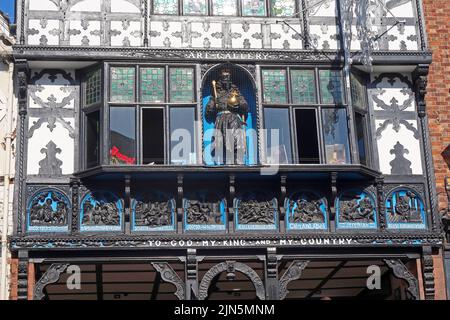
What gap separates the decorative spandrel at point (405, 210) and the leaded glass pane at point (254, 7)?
4962mm

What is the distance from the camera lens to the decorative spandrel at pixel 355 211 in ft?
70.5

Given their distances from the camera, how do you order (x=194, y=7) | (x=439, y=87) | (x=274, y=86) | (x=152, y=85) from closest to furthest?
(x=152, y=85) < (x=274, y=86) < (x=194, y=7) < (x=439, y=87)

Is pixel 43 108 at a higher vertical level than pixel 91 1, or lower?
lower

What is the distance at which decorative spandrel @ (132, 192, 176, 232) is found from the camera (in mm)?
20969

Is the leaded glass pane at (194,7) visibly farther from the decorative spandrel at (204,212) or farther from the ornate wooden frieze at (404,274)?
the ornate wooden frieze at (404,274)

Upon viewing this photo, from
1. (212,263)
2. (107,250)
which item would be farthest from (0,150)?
(212,263)

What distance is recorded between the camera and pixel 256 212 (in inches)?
837

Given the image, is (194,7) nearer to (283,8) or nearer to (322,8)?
(283,8)

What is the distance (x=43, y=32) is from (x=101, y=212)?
4129mm

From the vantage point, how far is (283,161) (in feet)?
70.5

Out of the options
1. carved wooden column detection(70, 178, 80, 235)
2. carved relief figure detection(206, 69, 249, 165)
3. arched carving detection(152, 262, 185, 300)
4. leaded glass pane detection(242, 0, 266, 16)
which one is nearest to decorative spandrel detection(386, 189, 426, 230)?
carved relief figure detection(206, 69, 249, 165)

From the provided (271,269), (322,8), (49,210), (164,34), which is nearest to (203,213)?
(271,269)

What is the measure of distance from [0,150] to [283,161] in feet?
19.6

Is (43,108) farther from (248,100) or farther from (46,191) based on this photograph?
(248,100)
